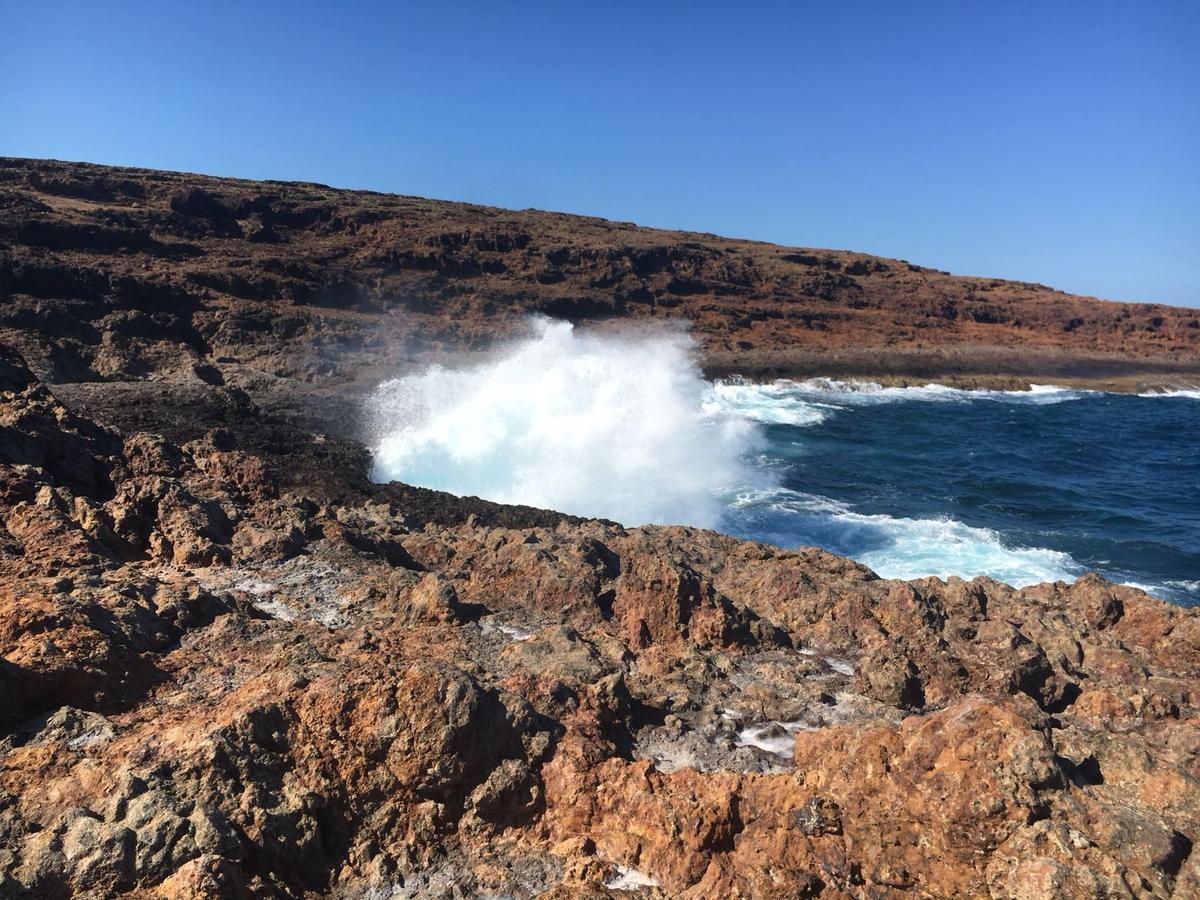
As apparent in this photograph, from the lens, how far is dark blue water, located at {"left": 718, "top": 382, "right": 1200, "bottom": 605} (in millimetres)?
15312

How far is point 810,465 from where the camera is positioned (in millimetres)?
22812

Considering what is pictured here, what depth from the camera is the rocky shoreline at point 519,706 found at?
3066mm

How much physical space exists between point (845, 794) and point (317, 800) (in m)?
2.30

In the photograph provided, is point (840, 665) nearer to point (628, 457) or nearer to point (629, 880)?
point (629, 880)

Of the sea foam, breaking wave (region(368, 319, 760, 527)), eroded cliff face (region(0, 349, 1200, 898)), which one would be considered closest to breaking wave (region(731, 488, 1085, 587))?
the sea foam

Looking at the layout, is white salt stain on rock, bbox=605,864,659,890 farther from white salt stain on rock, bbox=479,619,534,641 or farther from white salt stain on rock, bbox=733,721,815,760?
white salt stain on rock, bbox=479,619,534,641

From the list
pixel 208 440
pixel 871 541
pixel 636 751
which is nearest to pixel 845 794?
pixel 636 751

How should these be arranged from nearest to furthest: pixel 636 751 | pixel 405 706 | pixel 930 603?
pixel 405 706, pixel 636 751, pixel 930 603

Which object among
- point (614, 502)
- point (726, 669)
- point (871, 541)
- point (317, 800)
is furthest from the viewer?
point (614, 502)

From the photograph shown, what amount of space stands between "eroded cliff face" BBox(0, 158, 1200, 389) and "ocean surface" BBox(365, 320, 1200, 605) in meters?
5.20

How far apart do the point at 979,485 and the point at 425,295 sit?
80.0 ft

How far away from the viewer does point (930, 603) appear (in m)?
6.42

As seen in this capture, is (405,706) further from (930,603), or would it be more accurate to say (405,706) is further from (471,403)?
(471,403)

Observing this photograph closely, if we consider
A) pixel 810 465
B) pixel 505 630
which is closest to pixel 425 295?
pixel 810 465
